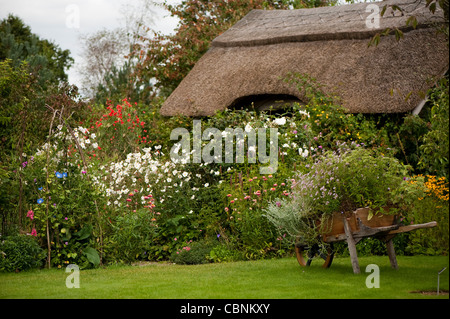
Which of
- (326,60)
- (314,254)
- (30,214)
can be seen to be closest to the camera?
(314,254)

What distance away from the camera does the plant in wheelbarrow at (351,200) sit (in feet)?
19.9

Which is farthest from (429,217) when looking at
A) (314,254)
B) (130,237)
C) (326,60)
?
(326,60)

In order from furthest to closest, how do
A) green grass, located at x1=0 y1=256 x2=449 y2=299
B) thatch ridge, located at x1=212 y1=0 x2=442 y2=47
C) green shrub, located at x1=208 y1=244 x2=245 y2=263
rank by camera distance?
thatch ridge, located at x1=212 y1=0 x2=442 y2=47 < green shrub, located at x1=208 y1=244 x2=245 y2=263 < green grass, located at x1=0 y1=256 x2=449 y2=299

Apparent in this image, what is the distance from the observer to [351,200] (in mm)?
6207

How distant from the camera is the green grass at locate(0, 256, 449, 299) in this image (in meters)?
5.21

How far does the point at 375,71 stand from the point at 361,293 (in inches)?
276

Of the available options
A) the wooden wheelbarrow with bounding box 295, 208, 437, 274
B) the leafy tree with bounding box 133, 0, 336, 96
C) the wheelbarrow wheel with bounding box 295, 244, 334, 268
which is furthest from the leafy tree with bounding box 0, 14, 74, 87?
the wooden wheelbarrow with bounding box 295, 208, 437, 274

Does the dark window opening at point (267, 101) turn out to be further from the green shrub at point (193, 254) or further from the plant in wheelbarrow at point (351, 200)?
the plant in wheelbarrow at point (351, 200)

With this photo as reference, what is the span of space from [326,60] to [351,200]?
6656 mm

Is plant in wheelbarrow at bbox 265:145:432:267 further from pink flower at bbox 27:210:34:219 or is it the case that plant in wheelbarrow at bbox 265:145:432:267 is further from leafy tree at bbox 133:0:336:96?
leafy tree at bbox 133:0:336:96

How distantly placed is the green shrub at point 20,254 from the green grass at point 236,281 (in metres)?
0.18

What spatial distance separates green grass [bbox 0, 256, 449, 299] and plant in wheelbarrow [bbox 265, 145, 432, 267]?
1.53 ft

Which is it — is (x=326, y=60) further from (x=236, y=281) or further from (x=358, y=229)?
(x=236, y=281)
